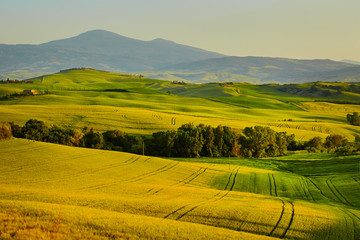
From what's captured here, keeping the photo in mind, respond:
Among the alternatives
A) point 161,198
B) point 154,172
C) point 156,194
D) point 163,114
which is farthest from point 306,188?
point 163,114

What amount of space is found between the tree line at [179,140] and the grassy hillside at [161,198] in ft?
34.7

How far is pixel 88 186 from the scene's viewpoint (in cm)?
3394

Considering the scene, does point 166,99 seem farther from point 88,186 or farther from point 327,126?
point 88,186

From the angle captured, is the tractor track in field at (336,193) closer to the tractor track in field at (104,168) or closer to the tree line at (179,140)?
the tractor track in field at (104,168)

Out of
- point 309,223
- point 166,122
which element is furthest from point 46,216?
point 166,122

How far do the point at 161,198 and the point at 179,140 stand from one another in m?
42.7

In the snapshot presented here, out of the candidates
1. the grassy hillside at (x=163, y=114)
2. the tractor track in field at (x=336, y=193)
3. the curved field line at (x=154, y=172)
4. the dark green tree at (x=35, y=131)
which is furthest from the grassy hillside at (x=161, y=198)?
the grassy hillside at (x=163, y=114)

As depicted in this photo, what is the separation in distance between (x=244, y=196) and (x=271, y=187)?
36.4ft

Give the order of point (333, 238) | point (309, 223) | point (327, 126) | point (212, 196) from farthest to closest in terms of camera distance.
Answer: point (327, 126) → point (212, 196) → point (309, 223) → point (333, 238)

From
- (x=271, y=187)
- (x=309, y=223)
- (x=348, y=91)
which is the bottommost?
(x=271, y=187)

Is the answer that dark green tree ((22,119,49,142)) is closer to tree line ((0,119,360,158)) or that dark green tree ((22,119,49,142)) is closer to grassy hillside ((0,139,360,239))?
tree line ((0,119,360,158))

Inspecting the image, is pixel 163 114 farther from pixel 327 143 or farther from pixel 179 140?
pixel 327 143

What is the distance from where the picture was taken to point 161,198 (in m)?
29.2

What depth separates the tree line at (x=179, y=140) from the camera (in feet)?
220
